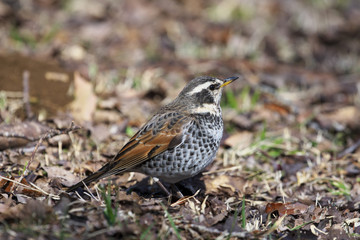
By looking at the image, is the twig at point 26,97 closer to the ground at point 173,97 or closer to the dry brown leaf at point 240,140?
the ground at point 173,97

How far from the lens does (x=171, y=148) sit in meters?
5.14

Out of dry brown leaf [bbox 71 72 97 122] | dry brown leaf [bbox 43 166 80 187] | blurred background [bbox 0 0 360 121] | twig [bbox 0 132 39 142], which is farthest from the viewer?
blurred background [bbox 0 0 360 121]

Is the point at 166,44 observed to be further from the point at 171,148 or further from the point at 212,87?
the point at 171,148

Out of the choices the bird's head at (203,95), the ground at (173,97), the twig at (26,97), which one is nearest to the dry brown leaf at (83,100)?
the ground at (173,97)

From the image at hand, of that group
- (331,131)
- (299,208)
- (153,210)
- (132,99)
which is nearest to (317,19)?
(331,131)

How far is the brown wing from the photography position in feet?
16.6

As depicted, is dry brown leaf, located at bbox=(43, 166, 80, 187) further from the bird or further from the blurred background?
the blurred background

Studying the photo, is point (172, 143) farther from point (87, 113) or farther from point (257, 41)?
point (257, 41)

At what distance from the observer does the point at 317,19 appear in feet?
41.7

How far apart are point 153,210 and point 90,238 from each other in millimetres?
691

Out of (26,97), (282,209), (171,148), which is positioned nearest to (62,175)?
(171,148)

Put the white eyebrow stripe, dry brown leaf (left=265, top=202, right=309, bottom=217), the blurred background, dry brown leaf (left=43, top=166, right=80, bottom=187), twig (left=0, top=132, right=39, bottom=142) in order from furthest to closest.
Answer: the blurred background < twig (left=0, top=132, right=39, bottom=142) < the white eyebrow stripe < dry brown leaf (left=43, top=166, right=80, bottom=187) < dry brown leaf (left=265, top=202, right=309, bottom=217)

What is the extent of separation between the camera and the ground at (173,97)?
4301mm

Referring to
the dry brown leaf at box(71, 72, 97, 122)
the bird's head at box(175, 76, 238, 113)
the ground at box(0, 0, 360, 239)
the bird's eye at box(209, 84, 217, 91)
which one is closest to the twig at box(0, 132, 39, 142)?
the ground at box(0, 0, 360, 239)
